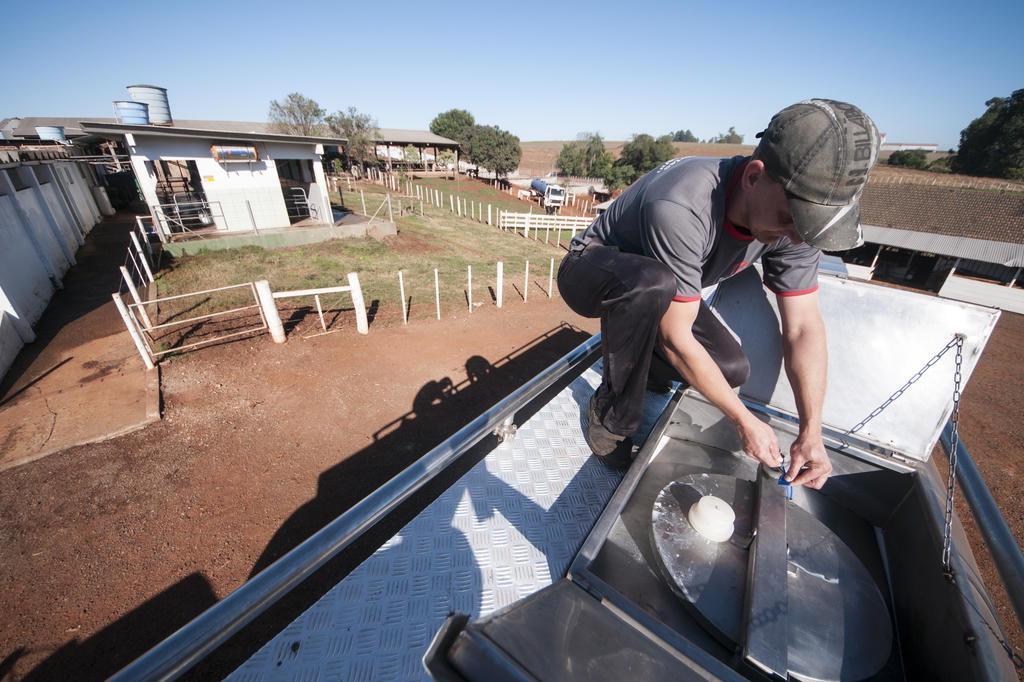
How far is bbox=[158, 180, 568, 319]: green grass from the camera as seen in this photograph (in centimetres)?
1084

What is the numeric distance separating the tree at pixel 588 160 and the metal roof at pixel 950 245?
32581 millimetres

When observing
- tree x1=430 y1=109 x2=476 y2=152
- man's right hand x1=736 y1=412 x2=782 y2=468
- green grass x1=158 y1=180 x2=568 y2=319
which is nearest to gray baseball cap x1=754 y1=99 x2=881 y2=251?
man's right hand x1=736 y1=412 x2=782 y2=468

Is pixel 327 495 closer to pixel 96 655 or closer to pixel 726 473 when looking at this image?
pixel 96 655

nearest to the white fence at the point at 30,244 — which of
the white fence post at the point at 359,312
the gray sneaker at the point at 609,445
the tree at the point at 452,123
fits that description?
the white fence post at the point at 359,312

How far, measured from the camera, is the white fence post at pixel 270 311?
7.35 m

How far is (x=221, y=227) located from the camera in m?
14.1

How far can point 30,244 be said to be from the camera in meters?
9.07

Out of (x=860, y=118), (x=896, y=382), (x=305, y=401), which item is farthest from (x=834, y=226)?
(x=305, y=401)

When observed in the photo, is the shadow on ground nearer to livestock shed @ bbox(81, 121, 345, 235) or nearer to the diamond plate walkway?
the diamond plate walkway

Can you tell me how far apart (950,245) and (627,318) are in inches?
860

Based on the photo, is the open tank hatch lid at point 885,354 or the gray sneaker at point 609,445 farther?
the gray sneaker at point 609,445

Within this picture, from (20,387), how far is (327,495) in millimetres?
6095

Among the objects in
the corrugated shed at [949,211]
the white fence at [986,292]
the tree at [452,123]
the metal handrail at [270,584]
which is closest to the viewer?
the metal handrail at [270,584]

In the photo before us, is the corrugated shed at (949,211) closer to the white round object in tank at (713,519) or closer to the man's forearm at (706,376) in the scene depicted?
the man's forearm at (706,376)
